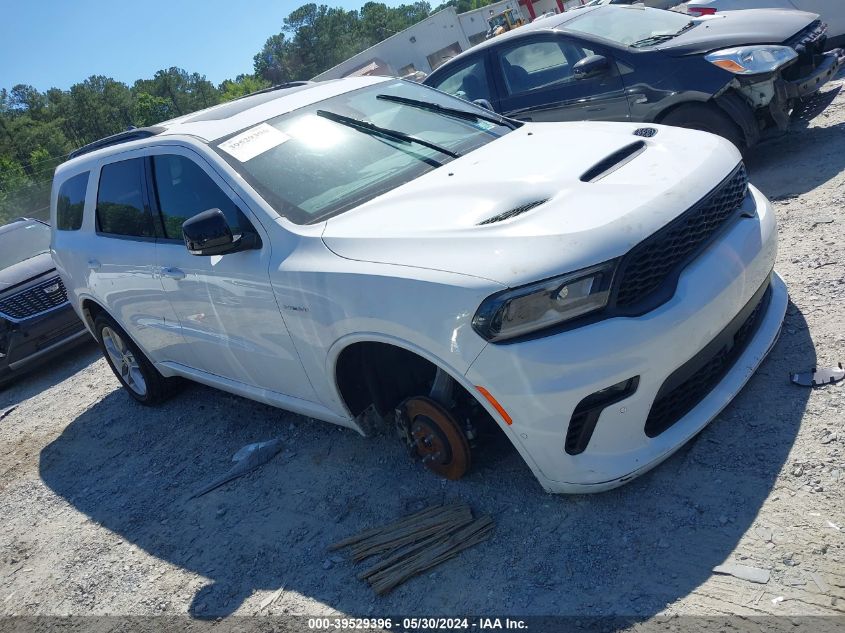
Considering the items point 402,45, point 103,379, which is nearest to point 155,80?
point 402,45

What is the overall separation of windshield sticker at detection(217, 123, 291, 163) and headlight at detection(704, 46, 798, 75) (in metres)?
3.84

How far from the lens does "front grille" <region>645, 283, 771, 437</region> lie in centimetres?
292

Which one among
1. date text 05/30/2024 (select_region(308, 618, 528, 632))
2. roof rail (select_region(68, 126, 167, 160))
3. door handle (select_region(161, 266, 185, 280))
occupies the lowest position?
date text 05/30/2024 (select_region(308, 618, 528, 632))

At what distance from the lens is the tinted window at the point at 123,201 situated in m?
4.68

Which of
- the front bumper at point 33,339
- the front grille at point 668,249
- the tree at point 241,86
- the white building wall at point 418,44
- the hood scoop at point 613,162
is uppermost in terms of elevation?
the tree at point 241,86

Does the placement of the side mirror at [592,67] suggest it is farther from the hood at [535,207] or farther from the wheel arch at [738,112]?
the hood at [535,207]

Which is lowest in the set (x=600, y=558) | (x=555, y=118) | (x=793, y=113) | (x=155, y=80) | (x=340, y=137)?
(x=600, y=558)

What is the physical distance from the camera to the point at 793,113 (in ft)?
21.3

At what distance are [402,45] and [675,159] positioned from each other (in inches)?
2221

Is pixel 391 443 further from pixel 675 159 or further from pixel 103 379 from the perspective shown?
pixel 103 379

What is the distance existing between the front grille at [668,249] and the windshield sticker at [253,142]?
2.07 metres

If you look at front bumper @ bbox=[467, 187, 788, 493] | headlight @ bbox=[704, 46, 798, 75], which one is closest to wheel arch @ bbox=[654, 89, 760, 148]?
headlight @ bbox=[704, 46, 798, 75]

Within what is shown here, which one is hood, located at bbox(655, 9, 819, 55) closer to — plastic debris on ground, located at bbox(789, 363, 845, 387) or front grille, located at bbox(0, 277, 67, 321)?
plastic debris on ground, located at bbox(789, 363, 845, 387)

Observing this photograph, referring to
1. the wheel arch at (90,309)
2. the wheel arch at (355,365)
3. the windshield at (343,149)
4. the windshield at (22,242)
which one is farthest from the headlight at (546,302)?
the windshield at (22,242)
